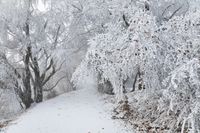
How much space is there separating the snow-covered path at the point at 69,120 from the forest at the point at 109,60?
0.03m

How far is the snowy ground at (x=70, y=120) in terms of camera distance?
10.3 metres

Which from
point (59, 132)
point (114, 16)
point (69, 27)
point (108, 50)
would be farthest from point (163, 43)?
point (69, 27)

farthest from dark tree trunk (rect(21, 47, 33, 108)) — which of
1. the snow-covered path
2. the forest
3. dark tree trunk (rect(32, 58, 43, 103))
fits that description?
the snow-covered path

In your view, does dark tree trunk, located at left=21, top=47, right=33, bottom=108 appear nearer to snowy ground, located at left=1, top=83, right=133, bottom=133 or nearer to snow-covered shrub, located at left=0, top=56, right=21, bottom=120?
snow-covered shrub, located at left=0, top=56, right=21, bottom=120

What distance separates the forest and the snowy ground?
3 cm

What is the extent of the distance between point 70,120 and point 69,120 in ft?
0.12

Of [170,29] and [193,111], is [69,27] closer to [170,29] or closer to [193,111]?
[170,29]

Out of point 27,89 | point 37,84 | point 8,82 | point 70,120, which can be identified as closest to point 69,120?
point 70,120

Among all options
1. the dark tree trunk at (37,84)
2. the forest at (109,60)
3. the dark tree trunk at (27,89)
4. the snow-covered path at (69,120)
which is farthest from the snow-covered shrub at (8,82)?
the snow-covered path at (69,120)

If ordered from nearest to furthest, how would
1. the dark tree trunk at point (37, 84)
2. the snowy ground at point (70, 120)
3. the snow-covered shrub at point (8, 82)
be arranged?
the snowy ground at point (70, 120)
the snow-covered shrub at point (8, 82)
the dark tree trunk at point (37, 84)

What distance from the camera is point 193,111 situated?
7691mm

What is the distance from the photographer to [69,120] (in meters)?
11.1

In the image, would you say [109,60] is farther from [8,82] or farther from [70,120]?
[8,82]

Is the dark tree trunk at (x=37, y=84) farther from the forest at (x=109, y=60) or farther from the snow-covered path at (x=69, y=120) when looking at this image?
the snow-covered path at (x=69, y=120)
